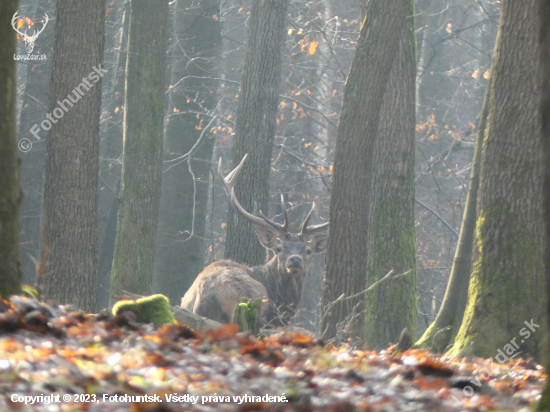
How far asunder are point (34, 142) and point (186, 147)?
385 centimetres

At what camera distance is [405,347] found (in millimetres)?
6262

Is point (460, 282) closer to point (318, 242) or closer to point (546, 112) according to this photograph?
point (318, 242)

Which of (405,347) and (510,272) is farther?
(510,272)

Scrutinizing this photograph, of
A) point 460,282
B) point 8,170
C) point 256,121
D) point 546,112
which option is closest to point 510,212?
point 460,282

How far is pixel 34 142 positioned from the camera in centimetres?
1889

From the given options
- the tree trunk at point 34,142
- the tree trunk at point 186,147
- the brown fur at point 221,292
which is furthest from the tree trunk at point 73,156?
the tree trunk at point 34,142

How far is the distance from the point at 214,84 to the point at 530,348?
1310 centimetres

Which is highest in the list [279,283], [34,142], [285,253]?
[34,142]

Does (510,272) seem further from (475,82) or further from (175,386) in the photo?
(475,82)

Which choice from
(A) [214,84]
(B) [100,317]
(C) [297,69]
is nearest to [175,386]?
(B) [100,317]

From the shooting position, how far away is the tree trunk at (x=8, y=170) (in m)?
5.50

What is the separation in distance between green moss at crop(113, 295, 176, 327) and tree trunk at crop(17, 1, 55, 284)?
13399mm

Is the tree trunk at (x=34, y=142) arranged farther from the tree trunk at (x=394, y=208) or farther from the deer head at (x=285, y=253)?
the tree trunk at (x=394, y=208)
